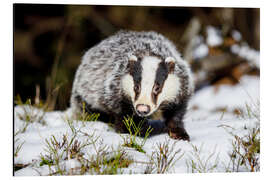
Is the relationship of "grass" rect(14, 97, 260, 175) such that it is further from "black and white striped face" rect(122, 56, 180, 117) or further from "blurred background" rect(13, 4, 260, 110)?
"blurred background" rect(13, 4, 260, 110)

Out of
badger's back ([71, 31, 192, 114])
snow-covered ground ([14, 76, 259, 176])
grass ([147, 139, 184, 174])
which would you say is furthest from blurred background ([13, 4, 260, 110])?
grass ([147, 139, 184, 174])

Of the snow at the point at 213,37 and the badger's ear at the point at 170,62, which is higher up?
the snow at the point at 213,37

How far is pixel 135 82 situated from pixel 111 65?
474 millimetres

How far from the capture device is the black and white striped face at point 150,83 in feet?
6.44

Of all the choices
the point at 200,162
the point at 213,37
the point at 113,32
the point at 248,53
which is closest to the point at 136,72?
the point at 200,162

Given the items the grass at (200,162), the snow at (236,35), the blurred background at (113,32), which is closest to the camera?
the grass at (200,162)

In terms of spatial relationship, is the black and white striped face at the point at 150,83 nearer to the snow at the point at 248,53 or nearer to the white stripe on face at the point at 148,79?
the white stripe on face at the point at 148,79

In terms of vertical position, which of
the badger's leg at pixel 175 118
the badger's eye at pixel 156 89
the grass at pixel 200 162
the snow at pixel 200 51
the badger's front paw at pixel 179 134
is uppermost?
the snow at pixel 200 51

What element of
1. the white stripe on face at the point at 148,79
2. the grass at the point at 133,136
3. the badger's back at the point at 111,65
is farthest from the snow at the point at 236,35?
the grass at the point at 133,136

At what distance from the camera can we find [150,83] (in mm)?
2018

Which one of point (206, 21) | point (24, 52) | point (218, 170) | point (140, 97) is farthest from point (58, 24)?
point (218, 170)

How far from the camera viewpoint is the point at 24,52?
450cm

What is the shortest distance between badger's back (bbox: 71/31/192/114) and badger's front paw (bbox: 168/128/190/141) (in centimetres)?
34
